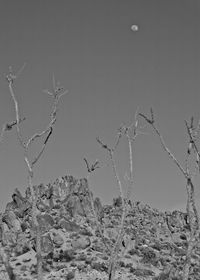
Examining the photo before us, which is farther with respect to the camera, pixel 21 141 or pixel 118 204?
pixel 118 204

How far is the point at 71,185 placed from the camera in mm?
60312

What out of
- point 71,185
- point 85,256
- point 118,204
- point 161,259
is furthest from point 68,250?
point 118,204

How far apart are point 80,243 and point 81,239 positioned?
1443 mm

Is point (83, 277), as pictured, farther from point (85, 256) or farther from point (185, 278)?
point (185, 278)

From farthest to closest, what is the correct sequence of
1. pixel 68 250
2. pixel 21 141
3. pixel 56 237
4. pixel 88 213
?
pixel 88 213 < pixel 56 237 < pixel 68 250 < pixel 21 141

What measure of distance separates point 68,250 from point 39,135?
38.6 meters

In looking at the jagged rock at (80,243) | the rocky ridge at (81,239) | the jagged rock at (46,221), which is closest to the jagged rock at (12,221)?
the rocky ridge at (81,239)

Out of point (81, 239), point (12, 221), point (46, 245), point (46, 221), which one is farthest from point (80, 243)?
point (12, 221)

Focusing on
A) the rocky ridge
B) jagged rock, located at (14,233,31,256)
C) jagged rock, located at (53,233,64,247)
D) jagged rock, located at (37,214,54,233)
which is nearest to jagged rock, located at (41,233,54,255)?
the rocky ridge

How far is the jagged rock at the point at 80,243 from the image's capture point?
47612 mm

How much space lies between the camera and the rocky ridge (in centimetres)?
4078

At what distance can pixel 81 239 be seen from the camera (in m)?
49.7

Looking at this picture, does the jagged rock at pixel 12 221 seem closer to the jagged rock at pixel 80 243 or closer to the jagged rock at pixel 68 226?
the jagged rock at pixel 68 226

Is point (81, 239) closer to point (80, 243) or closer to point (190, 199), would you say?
point (80, 243)
